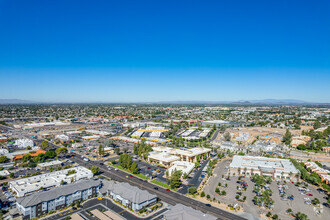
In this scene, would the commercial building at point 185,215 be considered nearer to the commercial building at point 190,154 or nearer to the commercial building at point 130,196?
the commercial building at point 130,196

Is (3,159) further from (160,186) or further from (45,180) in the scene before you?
(160,186)

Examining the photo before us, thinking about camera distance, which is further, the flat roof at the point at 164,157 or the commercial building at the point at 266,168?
the flat roof at the point at 164,157

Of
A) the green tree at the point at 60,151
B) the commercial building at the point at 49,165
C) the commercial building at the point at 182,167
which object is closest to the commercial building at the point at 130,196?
the commercial building at the point at 182,167

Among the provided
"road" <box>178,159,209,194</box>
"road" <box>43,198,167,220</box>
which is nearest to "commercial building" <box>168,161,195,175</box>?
"road" <box>178,159,209,194</box>

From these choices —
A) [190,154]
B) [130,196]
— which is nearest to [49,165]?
[130,196]

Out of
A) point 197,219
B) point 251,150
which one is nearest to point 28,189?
point 197,219

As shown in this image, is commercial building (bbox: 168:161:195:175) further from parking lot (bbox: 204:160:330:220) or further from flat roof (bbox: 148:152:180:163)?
parking lot (bbox: 204:160:330:220)

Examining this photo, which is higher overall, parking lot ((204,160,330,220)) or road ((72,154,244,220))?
road ((72,154,244,220))

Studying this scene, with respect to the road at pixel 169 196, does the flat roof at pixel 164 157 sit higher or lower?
higher
